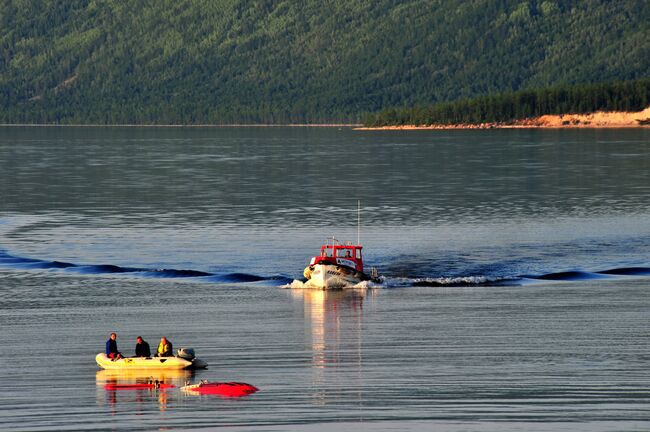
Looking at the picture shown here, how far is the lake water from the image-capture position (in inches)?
2082

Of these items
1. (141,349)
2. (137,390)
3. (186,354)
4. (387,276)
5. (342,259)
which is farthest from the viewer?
(387,276)

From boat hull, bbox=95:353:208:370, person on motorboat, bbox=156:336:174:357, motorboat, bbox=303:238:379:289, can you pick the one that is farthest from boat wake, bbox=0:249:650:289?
boat hull, bbox=95:353:208:370

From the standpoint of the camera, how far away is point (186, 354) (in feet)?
196

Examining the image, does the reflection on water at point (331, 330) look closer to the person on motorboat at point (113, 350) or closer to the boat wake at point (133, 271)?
the boat wake at point (133, 271)

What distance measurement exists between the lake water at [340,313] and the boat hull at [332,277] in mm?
1164

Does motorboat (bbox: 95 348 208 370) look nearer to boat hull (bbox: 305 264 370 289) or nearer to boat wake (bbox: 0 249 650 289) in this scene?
boat hull (bbox: 305 264 370 289)

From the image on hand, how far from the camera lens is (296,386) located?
56.3 metres

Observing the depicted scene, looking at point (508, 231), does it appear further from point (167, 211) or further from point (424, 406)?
point (424, 406)

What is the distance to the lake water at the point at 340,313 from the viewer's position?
173 ft

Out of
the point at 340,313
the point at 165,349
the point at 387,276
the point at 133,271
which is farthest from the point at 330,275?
the point at 165,349

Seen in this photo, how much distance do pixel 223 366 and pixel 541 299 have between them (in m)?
25.5

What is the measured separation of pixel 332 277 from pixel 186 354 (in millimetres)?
26039

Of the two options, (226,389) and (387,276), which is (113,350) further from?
(387,276)

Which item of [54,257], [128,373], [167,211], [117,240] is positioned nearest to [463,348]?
[128,373]
